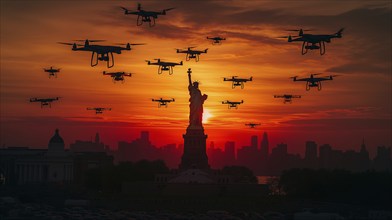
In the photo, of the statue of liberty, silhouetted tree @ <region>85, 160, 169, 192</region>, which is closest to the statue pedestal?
the statue of liberty

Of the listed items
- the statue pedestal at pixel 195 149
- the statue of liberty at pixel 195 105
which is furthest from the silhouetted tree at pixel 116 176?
the statue of liberty at pixel 195 105

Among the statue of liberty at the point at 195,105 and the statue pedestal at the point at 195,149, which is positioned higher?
the statue of liberty at the point at 195,105

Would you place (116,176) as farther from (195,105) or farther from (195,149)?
(195,105)

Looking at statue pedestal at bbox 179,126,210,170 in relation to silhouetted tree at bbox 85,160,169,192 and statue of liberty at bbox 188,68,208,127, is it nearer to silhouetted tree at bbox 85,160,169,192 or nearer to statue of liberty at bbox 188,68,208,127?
statue of liberty at bbox 188,68,208,127

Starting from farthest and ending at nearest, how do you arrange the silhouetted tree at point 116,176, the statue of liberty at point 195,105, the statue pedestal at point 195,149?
the silhouetted tree at point 116,176 → the statue of liberty at point 195,105 → the statue pedestal at point 195,149

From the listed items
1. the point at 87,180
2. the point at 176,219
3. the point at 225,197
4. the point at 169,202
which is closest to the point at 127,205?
the point at 169,202

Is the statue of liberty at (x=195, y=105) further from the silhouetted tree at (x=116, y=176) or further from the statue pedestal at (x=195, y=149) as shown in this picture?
the silhouetted tree at (x=116, y=176)

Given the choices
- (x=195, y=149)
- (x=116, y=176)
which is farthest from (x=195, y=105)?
(x=116, y=176)
